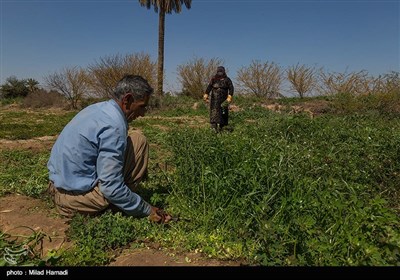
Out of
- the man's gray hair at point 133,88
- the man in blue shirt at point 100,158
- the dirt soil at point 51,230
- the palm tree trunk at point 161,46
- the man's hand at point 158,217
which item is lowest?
the dirt soil at point 51,230

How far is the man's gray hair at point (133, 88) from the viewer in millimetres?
2711

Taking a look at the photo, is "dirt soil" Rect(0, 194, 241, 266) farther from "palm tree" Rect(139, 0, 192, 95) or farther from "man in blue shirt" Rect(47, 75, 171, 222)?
"palm tree" Rect(139, 0, 192, 95)

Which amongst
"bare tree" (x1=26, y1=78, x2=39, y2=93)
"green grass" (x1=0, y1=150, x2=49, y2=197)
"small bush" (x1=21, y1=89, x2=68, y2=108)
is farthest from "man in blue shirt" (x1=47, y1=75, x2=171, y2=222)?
A: "bare tree" (x1=26, y1=78, x2=39, y2=93)

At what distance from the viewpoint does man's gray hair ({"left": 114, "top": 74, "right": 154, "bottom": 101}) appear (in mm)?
2711

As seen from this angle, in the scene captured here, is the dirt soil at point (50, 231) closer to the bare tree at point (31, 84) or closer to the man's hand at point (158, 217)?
the man's hand at point (158, 217)

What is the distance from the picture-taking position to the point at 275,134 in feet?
19.1

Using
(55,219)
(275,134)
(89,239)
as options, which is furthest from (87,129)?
(275,134)

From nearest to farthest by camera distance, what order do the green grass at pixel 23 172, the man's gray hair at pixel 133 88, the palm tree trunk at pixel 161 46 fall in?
1. the man's gray hair at pixel 133 88
2. the green grass at pixel 23 172
3. the palm tree trunk at pixel 161 46

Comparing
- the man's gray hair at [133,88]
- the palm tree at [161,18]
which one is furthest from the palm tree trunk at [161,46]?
the man's gray hair at [133,88]

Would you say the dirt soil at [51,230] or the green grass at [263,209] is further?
the dirt soil at [51,230]

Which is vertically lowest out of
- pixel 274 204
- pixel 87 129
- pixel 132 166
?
pixel 274 204
